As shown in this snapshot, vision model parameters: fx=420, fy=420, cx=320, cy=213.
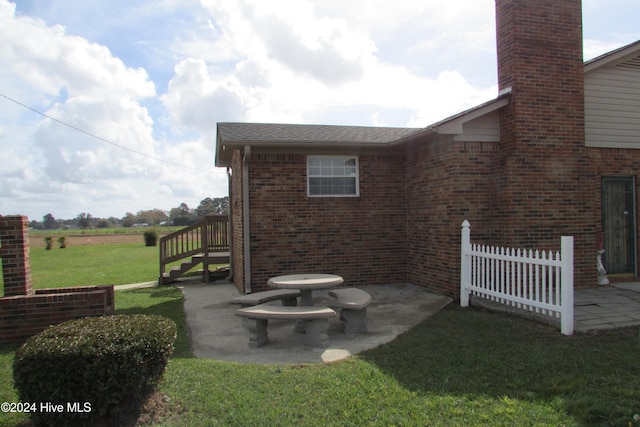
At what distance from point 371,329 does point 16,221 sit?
17.6ft

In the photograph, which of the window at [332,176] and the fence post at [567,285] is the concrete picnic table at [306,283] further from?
the window at [332,176]

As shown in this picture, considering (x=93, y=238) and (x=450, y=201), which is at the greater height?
(x=450, y=201)

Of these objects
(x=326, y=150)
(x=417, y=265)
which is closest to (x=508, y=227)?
(x=417, y=265)

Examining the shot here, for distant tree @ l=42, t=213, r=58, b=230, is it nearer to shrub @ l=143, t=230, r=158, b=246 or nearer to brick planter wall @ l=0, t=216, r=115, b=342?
shrub @ l=143, t=230, r=158, b=246

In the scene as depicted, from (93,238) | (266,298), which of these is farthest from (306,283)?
(93,238)

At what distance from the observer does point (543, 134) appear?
8.03 m

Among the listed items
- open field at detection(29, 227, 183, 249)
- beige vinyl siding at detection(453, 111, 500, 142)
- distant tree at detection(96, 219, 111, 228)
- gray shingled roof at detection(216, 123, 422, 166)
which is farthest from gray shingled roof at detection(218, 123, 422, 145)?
distant tree at detection(96, 219, 111, 228)

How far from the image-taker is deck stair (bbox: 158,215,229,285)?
12508mm

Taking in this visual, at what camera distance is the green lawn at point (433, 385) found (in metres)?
3.55

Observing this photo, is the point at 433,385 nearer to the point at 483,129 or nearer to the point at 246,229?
the point at 483,129

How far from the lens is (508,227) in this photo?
7.92 m

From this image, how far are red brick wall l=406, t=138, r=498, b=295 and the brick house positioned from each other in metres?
0.02

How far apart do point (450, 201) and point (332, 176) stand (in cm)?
284

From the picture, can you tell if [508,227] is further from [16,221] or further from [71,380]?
[16,221]
